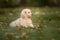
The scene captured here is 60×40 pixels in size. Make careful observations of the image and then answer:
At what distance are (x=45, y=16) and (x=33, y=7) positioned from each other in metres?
0.71

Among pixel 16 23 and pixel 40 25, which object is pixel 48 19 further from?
pixel 16 23

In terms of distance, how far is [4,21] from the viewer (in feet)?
13.4

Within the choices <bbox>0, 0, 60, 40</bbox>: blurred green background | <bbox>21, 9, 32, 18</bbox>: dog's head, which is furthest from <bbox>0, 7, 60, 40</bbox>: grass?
<bbox>21, 9, 32, 18</bbox>: dog's head

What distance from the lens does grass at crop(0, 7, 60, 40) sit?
130 inches

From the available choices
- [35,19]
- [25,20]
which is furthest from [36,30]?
[35,19]

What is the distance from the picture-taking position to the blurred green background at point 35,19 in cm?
332

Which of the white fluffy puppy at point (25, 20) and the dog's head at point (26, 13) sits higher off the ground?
the dog's head at point (26, 13)

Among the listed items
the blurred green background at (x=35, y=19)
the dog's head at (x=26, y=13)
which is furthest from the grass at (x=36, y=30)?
the dog's head at (x=26, y=13)

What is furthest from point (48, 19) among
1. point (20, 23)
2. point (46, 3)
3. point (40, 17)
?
point (46, 3)

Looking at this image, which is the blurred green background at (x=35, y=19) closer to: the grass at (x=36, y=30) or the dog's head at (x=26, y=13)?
the grass at (x=36, y=30)

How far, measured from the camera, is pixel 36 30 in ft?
11.7

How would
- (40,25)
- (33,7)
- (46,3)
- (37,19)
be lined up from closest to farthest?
1. (40,25)
2. (37,19)
3. (33,7)
4. (46,3)

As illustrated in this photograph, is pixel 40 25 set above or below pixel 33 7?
below

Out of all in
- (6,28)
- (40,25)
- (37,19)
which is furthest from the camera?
(37,19)
